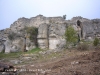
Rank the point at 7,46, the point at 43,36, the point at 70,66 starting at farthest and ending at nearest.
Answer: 1. the point at 7,46
2. the point at 43,36
3. the point at 70,66

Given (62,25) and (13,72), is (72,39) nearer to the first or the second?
(62,25)

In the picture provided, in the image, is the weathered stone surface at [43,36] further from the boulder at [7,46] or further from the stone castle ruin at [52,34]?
the boulder at [7,46]

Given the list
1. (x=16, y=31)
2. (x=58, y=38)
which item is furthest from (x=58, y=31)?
(x=16, y=31)

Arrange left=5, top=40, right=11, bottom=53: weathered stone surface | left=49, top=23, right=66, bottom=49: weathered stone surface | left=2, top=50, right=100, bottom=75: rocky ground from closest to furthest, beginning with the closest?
left=2, top=50, right=100, bottom=75: rocky ground < left=49, top=23, right=66, bottom=49: weathered stone surface < left=5, top=40, right=11, bottom=53: weathered stone surface

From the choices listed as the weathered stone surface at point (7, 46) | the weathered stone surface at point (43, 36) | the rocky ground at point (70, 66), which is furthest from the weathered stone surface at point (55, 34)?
the rocky ground at point (70, 66)

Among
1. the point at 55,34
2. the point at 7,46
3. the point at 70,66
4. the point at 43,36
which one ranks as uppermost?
the point at 55,34

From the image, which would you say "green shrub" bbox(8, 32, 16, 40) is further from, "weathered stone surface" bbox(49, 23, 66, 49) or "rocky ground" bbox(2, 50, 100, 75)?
"rocky ground" bbox(2, 50, 100, 75)

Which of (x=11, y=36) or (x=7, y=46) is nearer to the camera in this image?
(x=7, y=46)

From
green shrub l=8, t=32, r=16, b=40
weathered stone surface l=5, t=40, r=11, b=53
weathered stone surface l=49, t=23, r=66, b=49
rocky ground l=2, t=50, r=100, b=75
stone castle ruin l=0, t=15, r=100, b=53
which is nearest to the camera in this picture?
rocky ground l=2, t=50, r=100, b=75

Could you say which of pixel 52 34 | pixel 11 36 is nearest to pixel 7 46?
pixel 11 36

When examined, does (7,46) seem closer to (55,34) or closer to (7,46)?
(7,46)

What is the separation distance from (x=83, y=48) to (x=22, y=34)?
1393 cm

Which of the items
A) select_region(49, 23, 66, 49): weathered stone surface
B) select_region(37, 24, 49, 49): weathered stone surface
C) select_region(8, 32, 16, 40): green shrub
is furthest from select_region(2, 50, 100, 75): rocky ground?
select_region(8, 32, 16, 40): green shrub

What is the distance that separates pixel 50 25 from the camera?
27.1m
